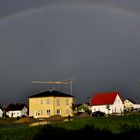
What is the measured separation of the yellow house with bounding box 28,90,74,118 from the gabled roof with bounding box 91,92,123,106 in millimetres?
13898

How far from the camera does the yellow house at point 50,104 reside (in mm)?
92500

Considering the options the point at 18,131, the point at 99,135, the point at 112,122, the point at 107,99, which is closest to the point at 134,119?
the point at 112,122

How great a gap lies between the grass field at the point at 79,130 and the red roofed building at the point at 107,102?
52837 millimetres

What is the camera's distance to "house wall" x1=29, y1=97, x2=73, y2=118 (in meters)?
92.5

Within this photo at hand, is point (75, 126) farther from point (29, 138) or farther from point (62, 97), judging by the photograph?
point (62, 97)

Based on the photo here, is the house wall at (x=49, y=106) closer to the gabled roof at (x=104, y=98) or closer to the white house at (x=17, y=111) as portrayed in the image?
the gabled roof at (x=104, y=98)

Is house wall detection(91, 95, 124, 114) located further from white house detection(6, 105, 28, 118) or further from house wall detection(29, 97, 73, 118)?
white house detection(6, 105, 28, 118)

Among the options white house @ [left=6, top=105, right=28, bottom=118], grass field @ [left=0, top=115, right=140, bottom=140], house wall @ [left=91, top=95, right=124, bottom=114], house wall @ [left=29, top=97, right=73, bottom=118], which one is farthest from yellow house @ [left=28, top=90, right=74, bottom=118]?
grass field @ [left=0, top=115, right=140, bottom=140]

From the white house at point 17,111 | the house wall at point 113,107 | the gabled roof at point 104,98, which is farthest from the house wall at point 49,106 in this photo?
the white house at point 17,111

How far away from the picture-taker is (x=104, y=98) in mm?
108812

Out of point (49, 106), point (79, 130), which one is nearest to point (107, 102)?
point (49, 106)

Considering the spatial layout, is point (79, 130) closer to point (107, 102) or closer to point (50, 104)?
point (50, 104)

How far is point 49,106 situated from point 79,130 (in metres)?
48.1

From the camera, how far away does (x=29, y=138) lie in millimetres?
42375
